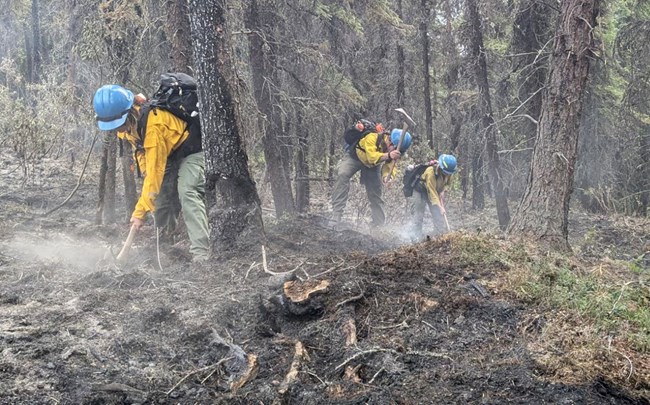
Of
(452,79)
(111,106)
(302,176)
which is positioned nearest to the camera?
(111,106)

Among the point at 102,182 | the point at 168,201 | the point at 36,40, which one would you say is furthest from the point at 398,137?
the point at 36,40

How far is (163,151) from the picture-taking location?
6.14 meters

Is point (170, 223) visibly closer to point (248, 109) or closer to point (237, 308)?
point (248, 109)

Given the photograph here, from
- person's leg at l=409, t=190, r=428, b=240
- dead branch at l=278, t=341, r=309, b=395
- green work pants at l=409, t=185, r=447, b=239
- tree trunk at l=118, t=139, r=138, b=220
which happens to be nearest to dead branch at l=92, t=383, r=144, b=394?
dead branch at l=278, t=341, r=309, b=395

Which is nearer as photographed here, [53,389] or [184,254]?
[53,389]

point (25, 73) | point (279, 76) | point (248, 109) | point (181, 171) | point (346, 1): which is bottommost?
point (181, 171)

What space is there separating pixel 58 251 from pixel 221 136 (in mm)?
2963

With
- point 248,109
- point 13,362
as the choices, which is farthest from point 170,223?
point 13,362

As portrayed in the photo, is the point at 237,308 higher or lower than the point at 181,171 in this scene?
lower

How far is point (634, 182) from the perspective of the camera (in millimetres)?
16062

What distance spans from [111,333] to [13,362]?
2.29 ft

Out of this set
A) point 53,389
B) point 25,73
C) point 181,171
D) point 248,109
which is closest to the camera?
point 53,389

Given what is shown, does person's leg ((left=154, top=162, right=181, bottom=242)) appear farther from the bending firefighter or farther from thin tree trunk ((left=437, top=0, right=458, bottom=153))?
thin tree trunk ((left=437, top=0, right=458, bottom=153))

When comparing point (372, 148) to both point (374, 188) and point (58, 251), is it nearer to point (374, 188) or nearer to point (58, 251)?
point (374, 188)
